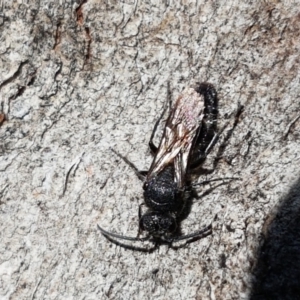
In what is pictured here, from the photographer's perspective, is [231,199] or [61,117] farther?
[61,117]

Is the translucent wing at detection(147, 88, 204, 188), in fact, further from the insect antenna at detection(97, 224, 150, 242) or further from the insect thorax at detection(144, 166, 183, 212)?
the insect antenna at detection(97, 224, 150, 242)

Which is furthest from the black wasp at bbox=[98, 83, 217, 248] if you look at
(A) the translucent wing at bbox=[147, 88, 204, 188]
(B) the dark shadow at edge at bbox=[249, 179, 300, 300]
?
(B) the dark shadow at edge at bbox=[249, 179, 300, 300]

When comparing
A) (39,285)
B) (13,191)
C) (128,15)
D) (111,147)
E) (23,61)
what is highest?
(128,15)

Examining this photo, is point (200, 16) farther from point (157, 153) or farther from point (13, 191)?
point (13, 191)

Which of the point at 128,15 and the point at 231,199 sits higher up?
the point at 128,15

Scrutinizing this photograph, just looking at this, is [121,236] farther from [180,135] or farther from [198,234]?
[180,135]

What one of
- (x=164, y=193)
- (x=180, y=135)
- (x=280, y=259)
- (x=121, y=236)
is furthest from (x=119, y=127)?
(x=280, y=259)


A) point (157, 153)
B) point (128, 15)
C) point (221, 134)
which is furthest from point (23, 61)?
point (221, 134)

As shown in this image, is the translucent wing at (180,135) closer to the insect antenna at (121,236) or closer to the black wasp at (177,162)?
the black wasp at (177,162)
